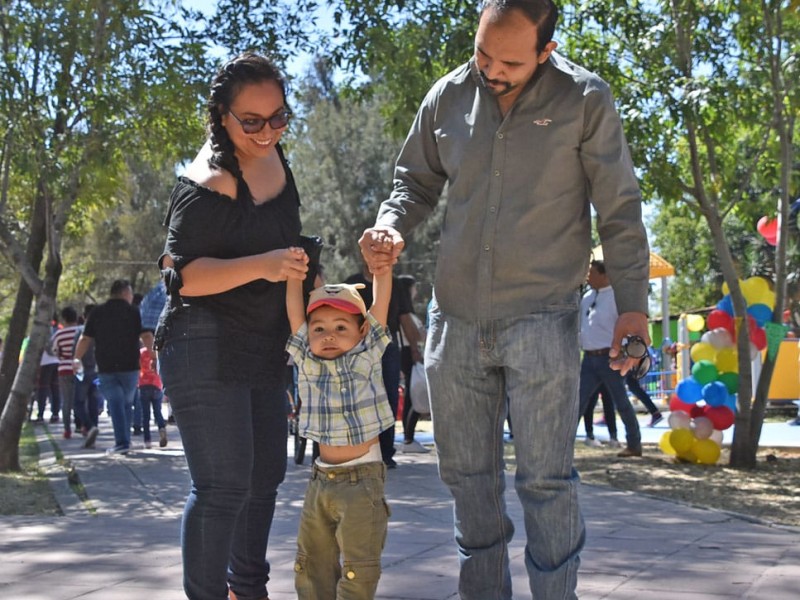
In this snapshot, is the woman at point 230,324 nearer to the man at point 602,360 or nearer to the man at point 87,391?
the man at point 602,360

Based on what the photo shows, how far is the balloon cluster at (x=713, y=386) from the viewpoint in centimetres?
1065

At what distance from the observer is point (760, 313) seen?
1145 centimetres

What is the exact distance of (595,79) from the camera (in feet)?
12.1

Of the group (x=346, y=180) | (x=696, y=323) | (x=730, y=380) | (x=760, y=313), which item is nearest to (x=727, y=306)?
(x=760, y=313)

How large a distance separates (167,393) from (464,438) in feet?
3.22

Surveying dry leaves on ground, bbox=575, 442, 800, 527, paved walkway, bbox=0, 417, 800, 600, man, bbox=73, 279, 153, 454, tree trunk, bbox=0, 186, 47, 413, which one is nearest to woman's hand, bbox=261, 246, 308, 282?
paved walkway, bbox=0, 417, 800, 600

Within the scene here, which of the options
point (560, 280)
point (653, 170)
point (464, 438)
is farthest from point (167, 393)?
point (653, 170)

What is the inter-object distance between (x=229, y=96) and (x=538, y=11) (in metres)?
1.06

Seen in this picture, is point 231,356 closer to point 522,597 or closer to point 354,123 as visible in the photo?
point 522,597

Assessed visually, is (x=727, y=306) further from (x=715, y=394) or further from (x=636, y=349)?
(x=636, y=349)

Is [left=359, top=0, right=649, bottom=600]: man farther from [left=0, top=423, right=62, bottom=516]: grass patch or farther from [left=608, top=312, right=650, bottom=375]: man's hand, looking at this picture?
[left=0, top=423, right=62, bottom=516]: grass patch

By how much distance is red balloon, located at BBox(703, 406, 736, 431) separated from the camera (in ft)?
35.2

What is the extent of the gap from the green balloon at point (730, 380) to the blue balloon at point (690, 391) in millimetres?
224

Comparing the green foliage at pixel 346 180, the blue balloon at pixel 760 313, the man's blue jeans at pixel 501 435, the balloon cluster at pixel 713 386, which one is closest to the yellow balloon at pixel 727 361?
the balloon cluster at pixel 713 386
